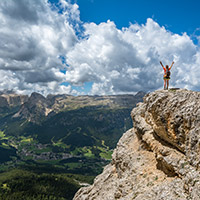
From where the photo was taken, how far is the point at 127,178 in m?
31.8

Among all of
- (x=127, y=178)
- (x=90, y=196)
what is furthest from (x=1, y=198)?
(x=127, y=178)

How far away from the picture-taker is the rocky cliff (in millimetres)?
19953

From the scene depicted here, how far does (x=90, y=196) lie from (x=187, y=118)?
1316 inches

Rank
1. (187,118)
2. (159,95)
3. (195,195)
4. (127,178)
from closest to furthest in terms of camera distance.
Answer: (195,195) → (187,118) → (159,95) → (127,178)

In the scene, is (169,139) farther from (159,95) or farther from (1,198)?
(1,198)

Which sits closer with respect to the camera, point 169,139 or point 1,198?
point 169,139

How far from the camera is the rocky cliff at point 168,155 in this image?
1995 centimetres

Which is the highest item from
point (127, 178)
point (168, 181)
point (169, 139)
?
point (169, 139)

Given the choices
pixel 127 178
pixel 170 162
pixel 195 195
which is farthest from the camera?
pixel 127 178

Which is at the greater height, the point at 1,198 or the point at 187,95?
the point at 187,95

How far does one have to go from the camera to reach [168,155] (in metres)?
26.4

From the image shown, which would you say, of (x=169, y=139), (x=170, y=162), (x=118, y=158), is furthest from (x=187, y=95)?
(x=118, y=158)

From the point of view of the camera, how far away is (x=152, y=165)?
30297 mm

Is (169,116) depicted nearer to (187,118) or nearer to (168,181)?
(187,118)
